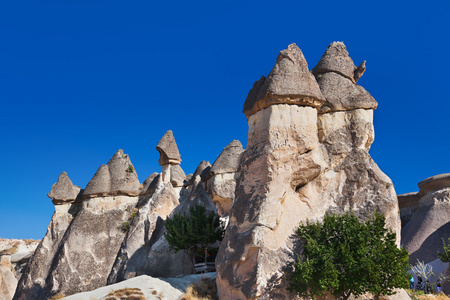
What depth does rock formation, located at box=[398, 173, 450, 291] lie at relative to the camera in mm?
26516

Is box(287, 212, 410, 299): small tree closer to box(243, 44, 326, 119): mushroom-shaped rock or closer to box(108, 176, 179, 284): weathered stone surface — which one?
box(243, 44, 326, 119): mushroom-shaped rock

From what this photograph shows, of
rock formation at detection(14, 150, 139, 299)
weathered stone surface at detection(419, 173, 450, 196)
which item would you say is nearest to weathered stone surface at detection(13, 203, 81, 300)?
rock formation at detection(14, 150, 139, 299)

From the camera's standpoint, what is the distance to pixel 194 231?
17.1 meters

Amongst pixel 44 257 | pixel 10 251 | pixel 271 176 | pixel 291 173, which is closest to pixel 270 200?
pixel 271 176

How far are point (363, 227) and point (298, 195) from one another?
242 centimetres

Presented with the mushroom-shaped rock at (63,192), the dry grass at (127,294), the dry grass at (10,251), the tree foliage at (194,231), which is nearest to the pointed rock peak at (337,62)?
the tree foliage at (194,231)

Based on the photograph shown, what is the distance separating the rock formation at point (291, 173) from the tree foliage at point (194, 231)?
2890 millimetres

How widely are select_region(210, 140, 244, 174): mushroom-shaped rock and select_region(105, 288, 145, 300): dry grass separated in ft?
38.7

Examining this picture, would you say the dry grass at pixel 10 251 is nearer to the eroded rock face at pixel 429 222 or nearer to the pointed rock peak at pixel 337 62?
the pointed rock peak at pixel 337 62

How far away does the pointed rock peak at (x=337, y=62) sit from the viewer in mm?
16781

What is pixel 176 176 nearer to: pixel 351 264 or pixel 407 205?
pixel 407 205

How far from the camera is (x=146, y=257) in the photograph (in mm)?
19047

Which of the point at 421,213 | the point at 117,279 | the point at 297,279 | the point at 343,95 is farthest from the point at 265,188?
the point at 421,213

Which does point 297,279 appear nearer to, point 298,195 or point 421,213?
point 298,195
